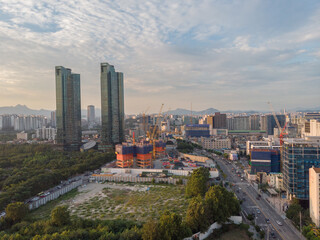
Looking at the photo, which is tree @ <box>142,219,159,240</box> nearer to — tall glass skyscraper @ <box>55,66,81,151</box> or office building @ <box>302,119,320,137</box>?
tall glass skyscraper @ <box>55,66,81,151</box>

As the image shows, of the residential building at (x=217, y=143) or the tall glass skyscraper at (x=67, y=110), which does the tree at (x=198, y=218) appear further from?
the residential building at (x=217, y=143)

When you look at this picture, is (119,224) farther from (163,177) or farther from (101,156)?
(101,156)

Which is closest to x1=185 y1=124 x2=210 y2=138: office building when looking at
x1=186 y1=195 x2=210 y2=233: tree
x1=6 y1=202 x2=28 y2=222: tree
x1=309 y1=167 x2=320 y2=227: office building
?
x1=309 y1=167 x2=320 y2=227: office building

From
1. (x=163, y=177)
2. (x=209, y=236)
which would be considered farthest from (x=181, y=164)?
(x=209, y=236)

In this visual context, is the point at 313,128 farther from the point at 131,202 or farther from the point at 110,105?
the point at 110,105

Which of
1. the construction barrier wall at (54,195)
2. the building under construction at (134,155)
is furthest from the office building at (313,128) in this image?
the construction barrier wall at (54,195)

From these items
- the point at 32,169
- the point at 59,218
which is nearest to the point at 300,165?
the point at 59,218
